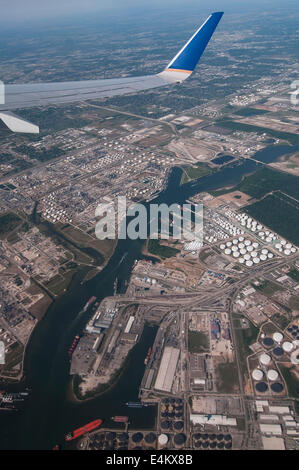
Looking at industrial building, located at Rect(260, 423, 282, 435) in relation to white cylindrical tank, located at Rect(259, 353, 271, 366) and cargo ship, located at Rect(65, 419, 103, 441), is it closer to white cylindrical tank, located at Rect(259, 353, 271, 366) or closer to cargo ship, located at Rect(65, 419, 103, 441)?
white cylindrical tank, located at Rect(259, 353, 271, 366)

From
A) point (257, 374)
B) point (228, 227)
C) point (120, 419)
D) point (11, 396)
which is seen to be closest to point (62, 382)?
point (11, 396)

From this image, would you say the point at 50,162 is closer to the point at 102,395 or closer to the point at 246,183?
the point at 246,183

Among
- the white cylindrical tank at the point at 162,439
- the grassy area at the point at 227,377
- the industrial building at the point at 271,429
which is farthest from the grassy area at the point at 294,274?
the white cylindrical tank at the point at 162,439

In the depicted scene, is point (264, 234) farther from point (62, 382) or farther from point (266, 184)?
point (62, 382)

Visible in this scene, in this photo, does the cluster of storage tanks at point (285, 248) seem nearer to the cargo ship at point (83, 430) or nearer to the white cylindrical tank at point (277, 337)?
the white cylindrical tank at point (277, 337)

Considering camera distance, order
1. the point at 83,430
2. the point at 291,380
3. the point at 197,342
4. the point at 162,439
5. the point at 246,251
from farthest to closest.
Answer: the point at 246,251 → the point at 197,342 → the point at 291,380 → the point at 83,430 → the point at 162,439

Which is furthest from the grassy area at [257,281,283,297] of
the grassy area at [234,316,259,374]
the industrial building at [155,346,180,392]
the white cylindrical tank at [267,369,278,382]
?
the industrial building at [155,346,180,392]

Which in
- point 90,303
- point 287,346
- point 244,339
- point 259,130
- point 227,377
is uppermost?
point 259,130
